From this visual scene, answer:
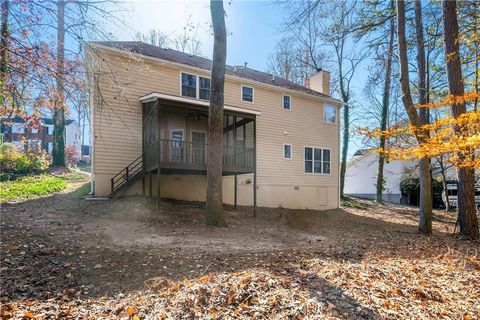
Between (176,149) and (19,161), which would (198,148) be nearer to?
(176,149)

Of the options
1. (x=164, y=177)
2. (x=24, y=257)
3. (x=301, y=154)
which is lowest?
(x=24, y=257)

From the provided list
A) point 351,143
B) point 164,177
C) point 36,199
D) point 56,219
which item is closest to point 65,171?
point 36,199

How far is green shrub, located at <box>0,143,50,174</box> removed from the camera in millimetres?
13664

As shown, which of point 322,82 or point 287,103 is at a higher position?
point 322,82

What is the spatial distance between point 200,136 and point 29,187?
7.09 metres

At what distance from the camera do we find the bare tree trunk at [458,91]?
27.4 feet

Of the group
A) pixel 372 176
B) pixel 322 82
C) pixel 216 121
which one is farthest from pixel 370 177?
pixel 216 121

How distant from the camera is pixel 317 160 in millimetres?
17375

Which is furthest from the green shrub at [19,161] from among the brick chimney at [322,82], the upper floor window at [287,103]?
the brick chimney at [322,82]

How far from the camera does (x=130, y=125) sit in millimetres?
11789

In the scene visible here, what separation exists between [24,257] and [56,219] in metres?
3.41

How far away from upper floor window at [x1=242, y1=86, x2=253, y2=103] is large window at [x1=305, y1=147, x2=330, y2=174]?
4466mm

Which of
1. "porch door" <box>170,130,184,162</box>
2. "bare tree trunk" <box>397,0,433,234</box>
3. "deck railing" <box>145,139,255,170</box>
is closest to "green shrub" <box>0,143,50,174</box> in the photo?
"deck railing" <box>145,139,255,170</box>

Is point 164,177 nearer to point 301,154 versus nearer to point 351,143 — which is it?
point 301,154
